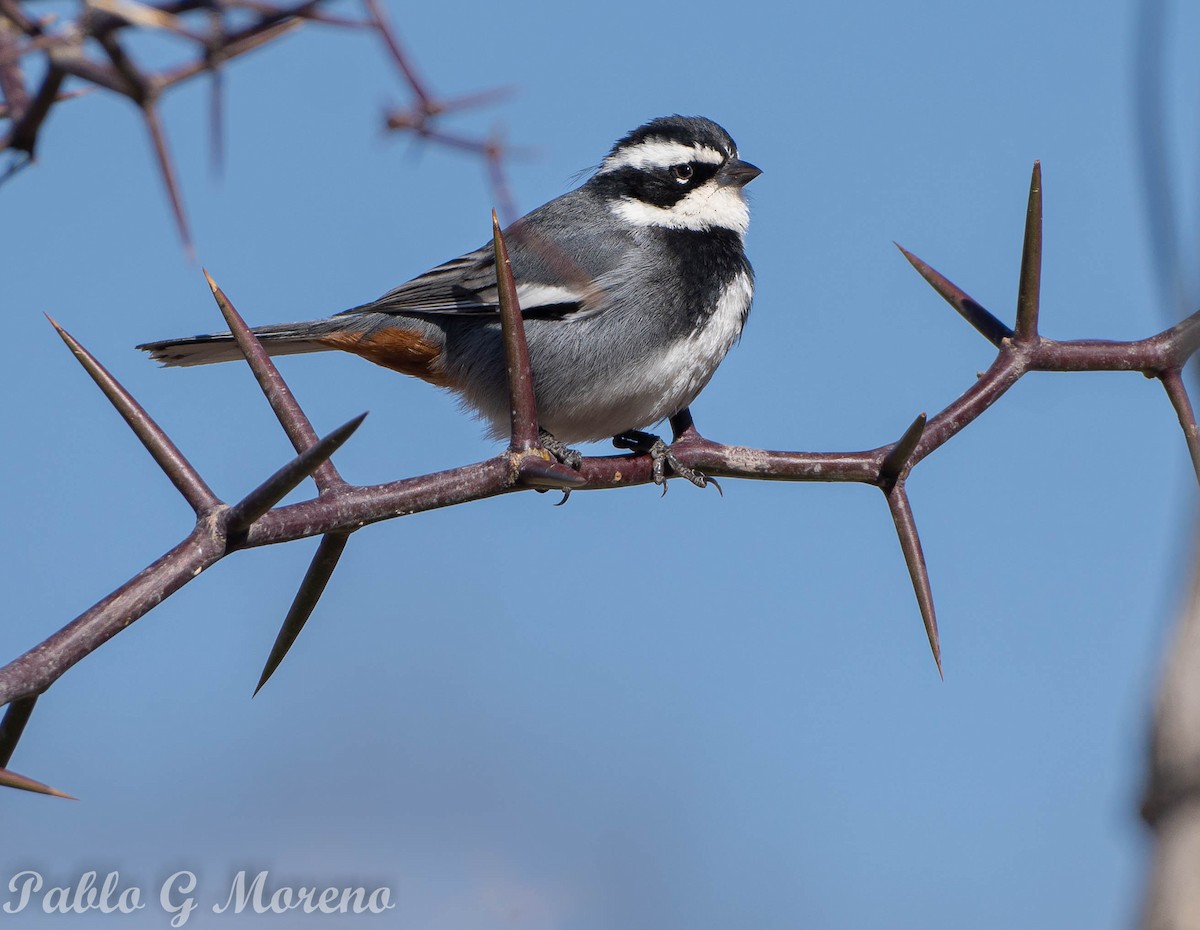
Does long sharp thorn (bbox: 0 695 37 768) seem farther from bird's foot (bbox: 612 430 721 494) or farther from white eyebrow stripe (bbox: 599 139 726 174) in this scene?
white eyebrow stripe (bbox: 599 139 726 174)

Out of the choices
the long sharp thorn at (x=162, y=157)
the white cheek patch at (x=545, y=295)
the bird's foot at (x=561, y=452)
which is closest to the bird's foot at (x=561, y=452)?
the bird's foot at (x=561, y=452)

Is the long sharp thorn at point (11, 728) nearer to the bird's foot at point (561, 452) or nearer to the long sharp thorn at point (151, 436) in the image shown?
the long sharp thorn at point (151, 436)

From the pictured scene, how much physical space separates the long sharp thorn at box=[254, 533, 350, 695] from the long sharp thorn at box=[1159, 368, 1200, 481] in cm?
183

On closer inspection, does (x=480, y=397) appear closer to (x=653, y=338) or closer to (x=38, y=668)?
(x=653, y=338)

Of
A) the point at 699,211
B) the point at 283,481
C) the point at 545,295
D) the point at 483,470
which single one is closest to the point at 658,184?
the point at 699,211

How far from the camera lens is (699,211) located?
7578mm

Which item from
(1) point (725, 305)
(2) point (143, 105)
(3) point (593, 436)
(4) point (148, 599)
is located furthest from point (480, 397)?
(2) point (143, 105)

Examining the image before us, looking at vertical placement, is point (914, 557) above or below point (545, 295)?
below

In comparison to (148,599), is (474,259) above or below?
above

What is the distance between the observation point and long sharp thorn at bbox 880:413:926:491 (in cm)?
283

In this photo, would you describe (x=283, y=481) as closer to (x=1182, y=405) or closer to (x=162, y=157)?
(x=162, y=157)

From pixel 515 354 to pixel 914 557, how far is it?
1.01 meters

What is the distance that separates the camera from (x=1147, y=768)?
1501 mm

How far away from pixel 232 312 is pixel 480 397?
4.14 m
